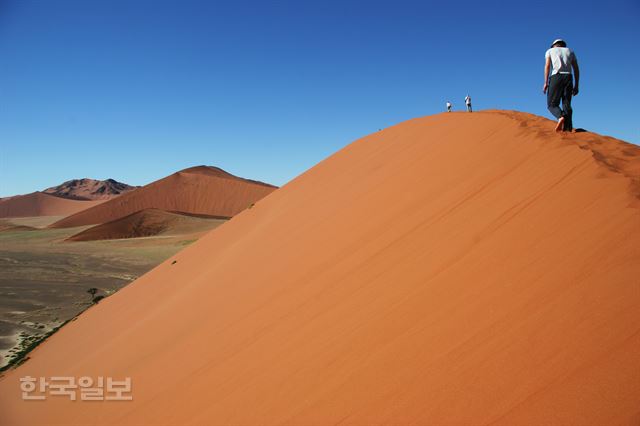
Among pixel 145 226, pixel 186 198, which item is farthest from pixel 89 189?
pixel 145 226

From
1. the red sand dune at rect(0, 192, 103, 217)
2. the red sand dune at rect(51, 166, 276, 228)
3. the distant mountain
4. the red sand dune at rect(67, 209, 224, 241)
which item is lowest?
the red sand dune at rect(67, 209, 224, 241)

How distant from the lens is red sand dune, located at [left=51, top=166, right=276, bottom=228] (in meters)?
58.2

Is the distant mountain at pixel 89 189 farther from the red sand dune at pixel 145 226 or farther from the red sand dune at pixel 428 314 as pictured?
the red sand dune at pixel 428 314

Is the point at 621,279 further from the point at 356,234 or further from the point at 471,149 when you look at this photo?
the point at 471,149

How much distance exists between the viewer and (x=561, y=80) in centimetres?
421

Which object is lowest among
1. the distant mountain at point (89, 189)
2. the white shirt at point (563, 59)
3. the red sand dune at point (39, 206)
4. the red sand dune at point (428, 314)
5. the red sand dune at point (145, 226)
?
the red sand dune at point (428, 314)

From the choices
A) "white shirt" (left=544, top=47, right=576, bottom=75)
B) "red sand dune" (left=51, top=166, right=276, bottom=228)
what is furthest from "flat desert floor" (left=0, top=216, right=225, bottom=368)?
"red sand dune" (left=51, top=166, right=276, bottom=228)

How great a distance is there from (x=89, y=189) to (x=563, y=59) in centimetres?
14898

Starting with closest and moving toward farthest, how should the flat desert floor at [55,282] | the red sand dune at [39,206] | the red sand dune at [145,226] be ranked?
the flat desert floor at [55,282], the red sand dune at [145,226], the red sand dune at [39,206]

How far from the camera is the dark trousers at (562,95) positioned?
4.21m

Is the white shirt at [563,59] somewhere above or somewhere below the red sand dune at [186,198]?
below

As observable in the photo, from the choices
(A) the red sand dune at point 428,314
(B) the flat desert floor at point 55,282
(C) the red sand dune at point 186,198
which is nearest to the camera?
(A) the red sand dune at point 428,314

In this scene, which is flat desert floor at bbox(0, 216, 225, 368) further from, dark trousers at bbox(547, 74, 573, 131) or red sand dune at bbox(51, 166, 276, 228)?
red sand dune at bbox(51, 166, 276, 228)

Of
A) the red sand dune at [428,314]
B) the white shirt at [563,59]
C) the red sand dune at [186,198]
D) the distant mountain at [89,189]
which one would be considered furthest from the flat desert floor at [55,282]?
the distant mountain at [89,189]
